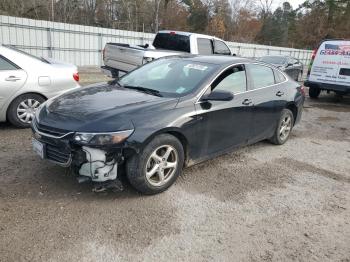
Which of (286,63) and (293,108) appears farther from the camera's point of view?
(286,63)

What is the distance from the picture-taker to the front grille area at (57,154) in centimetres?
368

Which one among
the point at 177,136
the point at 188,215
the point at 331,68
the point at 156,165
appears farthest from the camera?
the point at 331,68

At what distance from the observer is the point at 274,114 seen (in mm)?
5875

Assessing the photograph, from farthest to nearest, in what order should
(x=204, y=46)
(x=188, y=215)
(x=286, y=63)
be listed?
1. (x=286, y=63)
2. (x=204, y=46)
3. (x=188, y=215)

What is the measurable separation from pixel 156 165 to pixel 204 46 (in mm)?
7641

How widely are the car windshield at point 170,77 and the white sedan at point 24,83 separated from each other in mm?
1793

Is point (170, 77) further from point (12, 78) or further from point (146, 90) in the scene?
point (12, 78)

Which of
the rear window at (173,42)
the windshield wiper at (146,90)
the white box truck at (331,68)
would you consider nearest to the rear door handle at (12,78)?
the windshield wiper at (146,90)

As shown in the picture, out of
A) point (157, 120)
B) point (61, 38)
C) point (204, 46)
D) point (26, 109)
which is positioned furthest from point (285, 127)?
point (61, 38)

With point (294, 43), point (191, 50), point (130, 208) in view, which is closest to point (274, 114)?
point (130, 208)

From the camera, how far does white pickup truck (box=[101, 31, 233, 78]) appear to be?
922 cm

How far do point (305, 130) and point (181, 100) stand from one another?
15.2ft

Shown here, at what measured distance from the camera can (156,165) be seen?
13.1 ft

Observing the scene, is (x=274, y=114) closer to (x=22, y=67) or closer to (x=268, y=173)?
(x=268, y=173)
